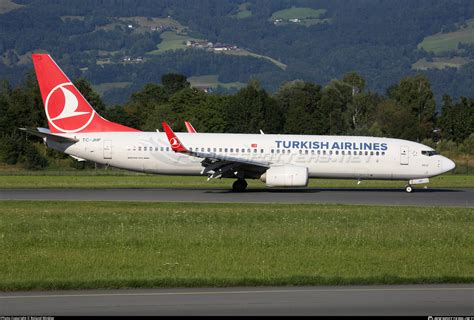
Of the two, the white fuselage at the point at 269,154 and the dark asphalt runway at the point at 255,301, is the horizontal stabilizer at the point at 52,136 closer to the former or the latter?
the white fuselage at the point at 269,154

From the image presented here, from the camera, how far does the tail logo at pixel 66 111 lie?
43.7m

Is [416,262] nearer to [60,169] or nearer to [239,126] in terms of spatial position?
[60,169]

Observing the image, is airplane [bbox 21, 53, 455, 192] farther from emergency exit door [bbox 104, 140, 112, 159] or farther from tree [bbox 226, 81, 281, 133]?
tree [bbox 226, 81, 281, 133]

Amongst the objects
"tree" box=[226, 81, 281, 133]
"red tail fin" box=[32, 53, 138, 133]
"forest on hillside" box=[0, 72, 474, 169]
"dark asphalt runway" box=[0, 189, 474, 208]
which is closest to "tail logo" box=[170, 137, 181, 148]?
"dark asphalt runway" box=[0, 189, 474, 208]

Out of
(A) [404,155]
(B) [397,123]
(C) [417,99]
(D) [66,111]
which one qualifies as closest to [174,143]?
(D) [66,111]

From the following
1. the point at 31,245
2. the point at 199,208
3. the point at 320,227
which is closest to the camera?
the point at 31,245

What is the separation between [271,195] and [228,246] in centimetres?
1710

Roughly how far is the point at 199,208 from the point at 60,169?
112ft

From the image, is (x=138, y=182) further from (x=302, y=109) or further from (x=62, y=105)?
(x=302, y=109)

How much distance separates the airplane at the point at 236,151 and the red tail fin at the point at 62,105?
48 millimetres

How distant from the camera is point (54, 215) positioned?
97.8ft

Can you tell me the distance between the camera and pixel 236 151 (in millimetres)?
42906

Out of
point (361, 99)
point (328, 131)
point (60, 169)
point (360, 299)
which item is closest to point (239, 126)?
point (328, 131)

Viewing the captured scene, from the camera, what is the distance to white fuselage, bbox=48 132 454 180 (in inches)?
1679
